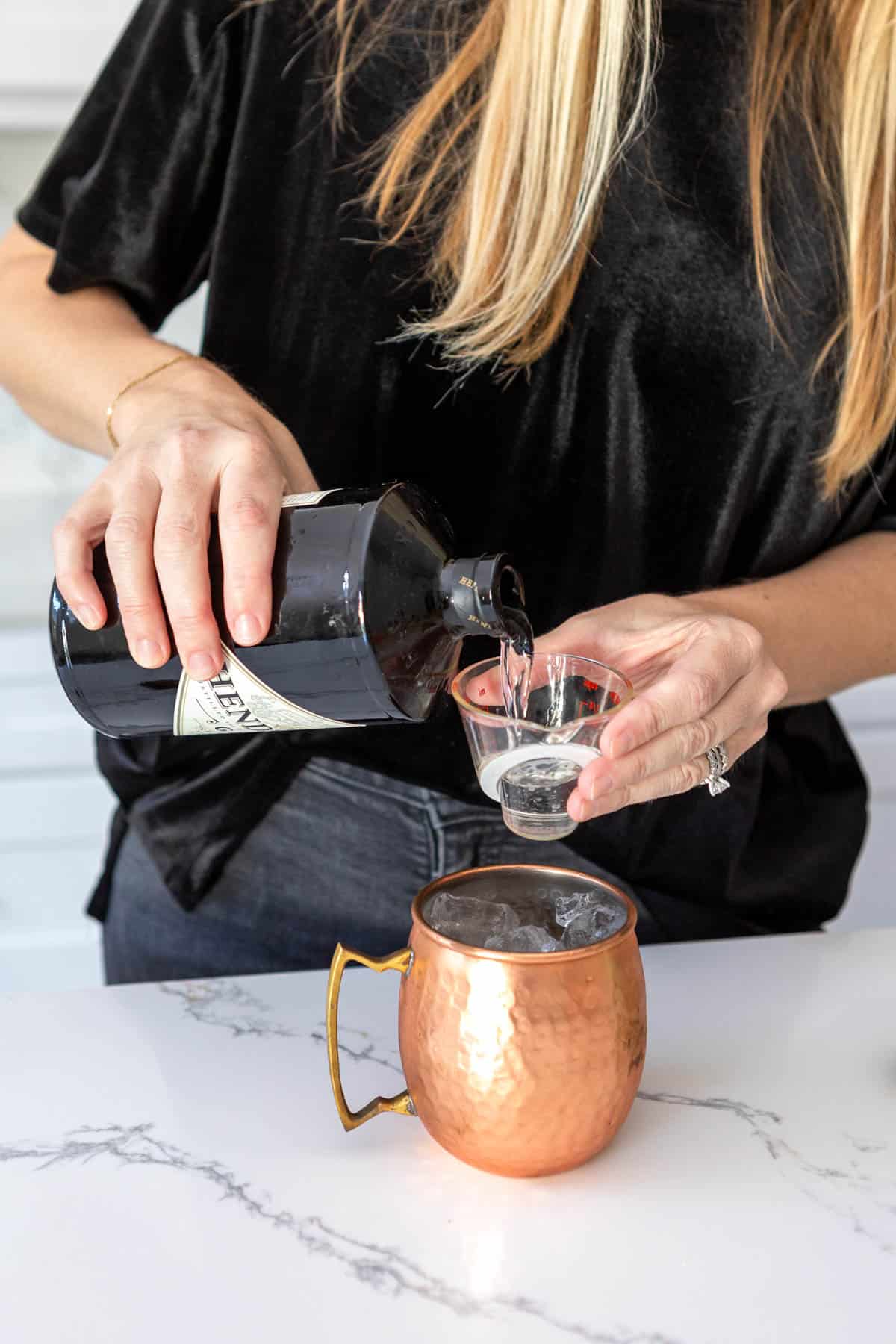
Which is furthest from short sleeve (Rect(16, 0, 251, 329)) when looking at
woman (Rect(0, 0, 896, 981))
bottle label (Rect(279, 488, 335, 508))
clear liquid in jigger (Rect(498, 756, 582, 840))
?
clear liquid in jigger (Rect(498, 756, 582, 840))

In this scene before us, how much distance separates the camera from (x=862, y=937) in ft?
3.36

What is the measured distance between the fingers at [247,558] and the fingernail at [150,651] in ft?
0.14

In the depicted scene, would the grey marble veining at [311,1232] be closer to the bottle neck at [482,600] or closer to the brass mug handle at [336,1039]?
the brass mug handle at [336,1039]

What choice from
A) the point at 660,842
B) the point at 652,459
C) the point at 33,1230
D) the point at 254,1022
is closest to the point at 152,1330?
the point at 33,1230

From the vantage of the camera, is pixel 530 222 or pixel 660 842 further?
pixel 660 842

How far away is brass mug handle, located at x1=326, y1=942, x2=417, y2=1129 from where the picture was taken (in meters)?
0.71

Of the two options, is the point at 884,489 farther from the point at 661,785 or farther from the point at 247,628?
the point at 247,628

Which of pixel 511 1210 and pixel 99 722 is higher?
pixel 99 722

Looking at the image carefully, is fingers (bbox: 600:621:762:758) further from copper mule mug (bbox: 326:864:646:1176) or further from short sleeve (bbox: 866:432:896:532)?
short sleeve (bbox: 866:432:896:532)

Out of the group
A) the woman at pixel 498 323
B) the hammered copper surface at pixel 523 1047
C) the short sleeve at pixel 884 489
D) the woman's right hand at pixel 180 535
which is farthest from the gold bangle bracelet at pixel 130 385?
the short sleeve at pixel 884 489

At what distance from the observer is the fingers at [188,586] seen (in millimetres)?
676

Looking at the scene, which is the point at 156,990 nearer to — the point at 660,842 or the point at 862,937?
the point at 660,842

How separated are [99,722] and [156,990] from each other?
0.25 m

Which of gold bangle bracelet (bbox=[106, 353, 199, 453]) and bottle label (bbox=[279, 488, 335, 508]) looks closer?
bottle label (bbox=[279, 488, 335, 508])
